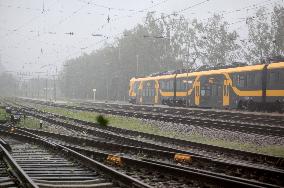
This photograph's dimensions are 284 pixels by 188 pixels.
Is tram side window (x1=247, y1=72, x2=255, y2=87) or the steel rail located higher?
tram side window (x1=247, y1=72, x2=255, y2=87)

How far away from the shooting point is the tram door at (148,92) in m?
44.2

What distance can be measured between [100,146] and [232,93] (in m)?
18.5

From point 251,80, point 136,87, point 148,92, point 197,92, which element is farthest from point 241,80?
point 136,87

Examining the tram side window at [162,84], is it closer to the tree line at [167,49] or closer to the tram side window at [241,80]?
the tram side window at [241,80]

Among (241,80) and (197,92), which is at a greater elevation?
(241,80)

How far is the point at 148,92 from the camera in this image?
149 ft

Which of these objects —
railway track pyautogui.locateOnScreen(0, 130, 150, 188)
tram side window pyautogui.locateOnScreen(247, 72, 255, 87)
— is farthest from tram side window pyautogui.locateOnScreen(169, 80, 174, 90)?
railway track pyautogui.locateOnScreen(0, 130, 150, 188)

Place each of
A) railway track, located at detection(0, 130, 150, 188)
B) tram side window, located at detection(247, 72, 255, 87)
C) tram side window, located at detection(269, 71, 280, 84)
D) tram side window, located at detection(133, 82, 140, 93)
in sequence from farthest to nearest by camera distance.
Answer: tram side window, located at detection(133, 82, 140, 93) < tram side window, located at detection(247, 72, 255, 87) < tram side window, located at detection(269, 71, 280, 84) < railway track, located at detection(0, 130, 150, 188)

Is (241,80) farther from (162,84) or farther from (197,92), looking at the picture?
(162,84)

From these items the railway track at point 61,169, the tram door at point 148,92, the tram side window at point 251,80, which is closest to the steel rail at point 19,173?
the railway track at point 61,169

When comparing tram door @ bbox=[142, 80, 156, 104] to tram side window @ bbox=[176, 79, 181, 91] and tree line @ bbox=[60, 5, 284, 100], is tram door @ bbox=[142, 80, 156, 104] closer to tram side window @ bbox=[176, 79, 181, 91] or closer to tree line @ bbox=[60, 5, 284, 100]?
tram side window @ bbox=[176, 79, 181, 91]

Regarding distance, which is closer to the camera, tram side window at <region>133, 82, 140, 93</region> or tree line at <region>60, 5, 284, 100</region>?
tram side window at <region>133, 82, 140, 93</region>

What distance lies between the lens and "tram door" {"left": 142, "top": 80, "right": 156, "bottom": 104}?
44.2 m

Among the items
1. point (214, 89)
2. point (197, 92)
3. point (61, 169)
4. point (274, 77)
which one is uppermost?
point (274, 77)
